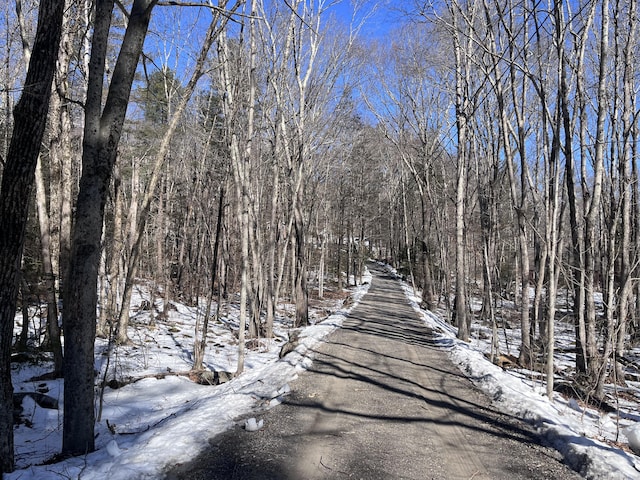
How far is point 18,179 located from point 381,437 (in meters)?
4.28

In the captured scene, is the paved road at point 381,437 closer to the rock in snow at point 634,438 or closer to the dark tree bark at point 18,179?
the rock in snow at point 634,438

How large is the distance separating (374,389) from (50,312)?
5631 mm

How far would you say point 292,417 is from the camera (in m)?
5.02

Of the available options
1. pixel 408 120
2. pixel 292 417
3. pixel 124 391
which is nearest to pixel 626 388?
pixel 292 417

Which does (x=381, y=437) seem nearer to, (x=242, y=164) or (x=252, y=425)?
(x=252, y=425)

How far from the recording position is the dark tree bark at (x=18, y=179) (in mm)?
3514

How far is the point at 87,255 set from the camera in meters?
3.91

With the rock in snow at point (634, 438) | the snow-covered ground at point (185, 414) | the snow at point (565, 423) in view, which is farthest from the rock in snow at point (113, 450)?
the rock in snow at point (634, 438)

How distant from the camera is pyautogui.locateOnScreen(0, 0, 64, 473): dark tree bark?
3514 millimetres

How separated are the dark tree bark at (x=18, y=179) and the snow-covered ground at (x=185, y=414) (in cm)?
75

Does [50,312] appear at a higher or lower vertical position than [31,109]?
lower

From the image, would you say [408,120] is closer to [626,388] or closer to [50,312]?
[626,388]

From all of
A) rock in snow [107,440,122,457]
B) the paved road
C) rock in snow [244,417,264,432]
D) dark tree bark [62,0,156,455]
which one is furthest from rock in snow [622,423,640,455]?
dark tree bark [62,0,156,455]

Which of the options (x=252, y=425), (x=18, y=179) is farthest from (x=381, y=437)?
(x=18, y=179)
